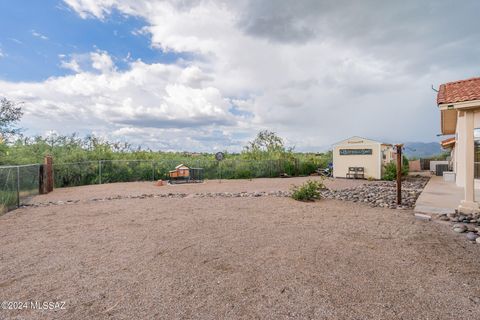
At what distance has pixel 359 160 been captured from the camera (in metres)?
15.9

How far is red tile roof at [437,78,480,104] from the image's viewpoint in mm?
5455

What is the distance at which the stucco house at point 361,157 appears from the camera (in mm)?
15320

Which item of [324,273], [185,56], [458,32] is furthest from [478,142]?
[185,56]

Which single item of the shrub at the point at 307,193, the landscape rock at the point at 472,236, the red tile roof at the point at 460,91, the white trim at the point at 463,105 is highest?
the red tile roof at the point at 460,91

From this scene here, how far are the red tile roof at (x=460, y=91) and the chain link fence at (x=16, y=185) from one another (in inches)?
432

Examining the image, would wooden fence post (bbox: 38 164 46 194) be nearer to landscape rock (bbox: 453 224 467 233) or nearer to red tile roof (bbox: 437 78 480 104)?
landscape rock (bbox: 453 224 467 233)


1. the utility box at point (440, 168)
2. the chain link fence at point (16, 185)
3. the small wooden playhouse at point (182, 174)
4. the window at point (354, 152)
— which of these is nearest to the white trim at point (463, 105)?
the window at point (354, 152)

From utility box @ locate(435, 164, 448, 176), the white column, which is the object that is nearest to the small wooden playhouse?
the white column

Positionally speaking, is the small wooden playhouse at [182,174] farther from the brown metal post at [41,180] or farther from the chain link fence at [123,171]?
the brown metal post at [41,180]

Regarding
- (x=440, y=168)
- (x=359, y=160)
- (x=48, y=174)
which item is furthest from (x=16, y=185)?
(x=440, y=168)

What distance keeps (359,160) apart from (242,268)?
48.6 feet

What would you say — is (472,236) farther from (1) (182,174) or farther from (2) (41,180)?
(2) (41,180)

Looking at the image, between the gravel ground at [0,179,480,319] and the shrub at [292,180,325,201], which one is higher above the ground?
the shrub at [292,180,325,201]

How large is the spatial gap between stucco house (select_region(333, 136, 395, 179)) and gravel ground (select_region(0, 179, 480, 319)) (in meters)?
10.7
